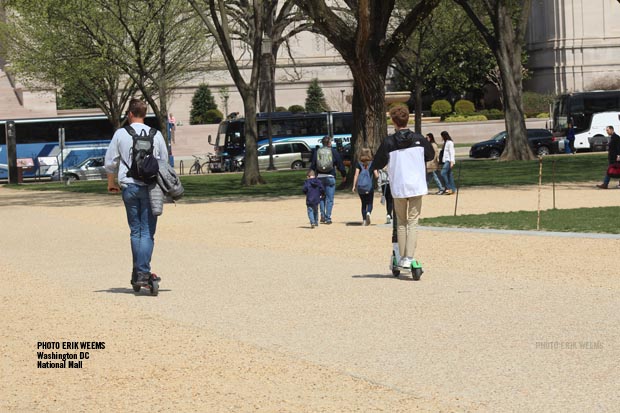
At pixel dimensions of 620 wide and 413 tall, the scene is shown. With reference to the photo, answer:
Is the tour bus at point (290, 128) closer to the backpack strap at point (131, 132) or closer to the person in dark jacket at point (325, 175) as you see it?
the person in dark jacket at point (325, 175)

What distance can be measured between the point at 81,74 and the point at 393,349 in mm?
42219

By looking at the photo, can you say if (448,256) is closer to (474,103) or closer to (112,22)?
(112,22)

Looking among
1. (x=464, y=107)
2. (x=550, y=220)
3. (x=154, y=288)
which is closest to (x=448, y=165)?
(x=550, y=220)

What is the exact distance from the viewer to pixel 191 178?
4659 cm

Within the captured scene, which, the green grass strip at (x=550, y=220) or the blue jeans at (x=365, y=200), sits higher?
the blue jeans at (x=365, y=200)

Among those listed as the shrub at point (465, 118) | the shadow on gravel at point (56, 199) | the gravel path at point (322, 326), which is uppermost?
the shrub at point (465, 118)

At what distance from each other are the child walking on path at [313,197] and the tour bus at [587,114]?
38012 millimetres

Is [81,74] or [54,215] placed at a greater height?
[81,74]

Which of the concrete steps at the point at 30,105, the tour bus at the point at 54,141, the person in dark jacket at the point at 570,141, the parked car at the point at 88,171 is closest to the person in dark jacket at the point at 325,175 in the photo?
the parked car at the point at 88,171

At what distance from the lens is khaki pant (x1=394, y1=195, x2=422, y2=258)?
12234 mm

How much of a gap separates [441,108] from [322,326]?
6096 centimetres

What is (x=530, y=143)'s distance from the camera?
5181 centimetres

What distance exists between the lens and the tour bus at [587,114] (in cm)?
5759

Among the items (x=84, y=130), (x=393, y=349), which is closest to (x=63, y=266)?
(x=393, y=349)
